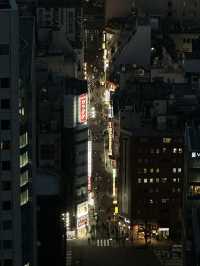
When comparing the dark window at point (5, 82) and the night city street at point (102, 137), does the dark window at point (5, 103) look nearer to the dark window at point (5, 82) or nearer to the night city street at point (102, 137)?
the night city street at point (102, 137)

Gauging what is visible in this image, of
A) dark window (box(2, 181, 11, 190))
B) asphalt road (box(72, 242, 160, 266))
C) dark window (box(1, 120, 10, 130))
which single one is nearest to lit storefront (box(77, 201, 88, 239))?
asphalt road (box(72, 242, 160, 266))

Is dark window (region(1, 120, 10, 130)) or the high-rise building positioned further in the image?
dark window (region(1, 120, 10, 130))

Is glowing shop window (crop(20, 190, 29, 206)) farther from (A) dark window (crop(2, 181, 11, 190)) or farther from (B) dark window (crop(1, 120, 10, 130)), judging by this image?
(B) dark window (crop(1, 120, 10, 130))

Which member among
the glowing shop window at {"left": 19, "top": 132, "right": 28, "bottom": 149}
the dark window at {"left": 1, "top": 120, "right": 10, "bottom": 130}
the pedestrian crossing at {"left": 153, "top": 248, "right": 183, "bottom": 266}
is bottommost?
the pedestrian crossing at {"left": 153, "top": 248, "right": 183, "bottom": 266}


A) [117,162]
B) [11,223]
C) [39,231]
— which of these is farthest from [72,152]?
[11,223]

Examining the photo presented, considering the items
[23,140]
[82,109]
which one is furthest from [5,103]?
[82,109]

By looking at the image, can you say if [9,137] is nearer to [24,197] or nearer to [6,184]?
[6,184]

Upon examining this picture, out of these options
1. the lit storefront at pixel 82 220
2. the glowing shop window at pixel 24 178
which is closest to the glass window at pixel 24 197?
the glowing shop window at pixel 24 178

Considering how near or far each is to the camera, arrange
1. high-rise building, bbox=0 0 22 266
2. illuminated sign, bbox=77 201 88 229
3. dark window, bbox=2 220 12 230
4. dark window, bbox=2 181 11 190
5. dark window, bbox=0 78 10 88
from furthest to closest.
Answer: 1. illuminated sign, bbox=77 201 88 229
2. dark window, bbox=2 220 12 230
3. dark window, bbox=2 181 11 190
4. dark window, bbox=0 78 10 88
5. high-rise building, bbox=0 0 22 266
